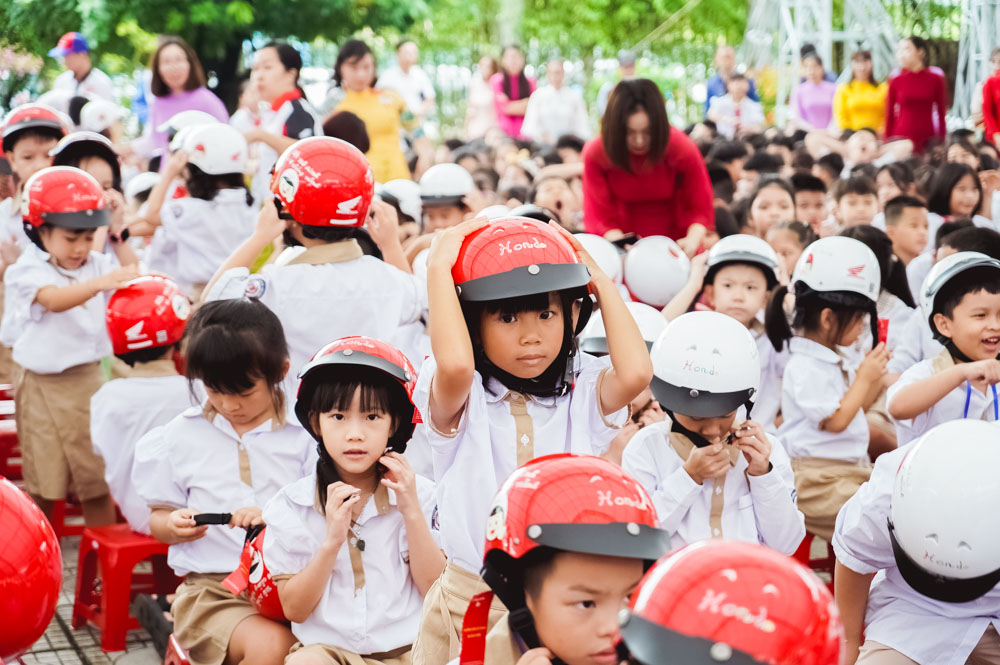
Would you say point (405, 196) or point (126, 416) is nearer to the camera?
point (126, 416)

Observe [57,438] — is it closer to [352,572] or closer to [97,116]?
[352,572]

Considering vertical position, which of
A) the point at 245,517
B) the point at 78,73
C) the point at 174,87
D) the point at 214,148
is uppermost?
the point at 78,73

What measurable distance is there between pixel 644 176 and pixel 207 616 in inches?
149

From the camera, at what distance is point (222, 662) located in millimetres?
3676

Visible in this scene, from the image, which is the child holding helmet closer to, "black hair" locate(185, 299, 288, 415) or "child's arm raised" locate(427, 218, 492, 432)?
"black hair" locate(185, 299, 288, 415)

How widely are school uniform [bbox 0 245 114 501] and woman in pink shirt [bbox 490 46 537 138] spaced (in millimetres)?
11488

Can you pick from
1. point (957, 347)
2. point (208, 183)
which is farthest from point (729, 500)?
point (208, 183)

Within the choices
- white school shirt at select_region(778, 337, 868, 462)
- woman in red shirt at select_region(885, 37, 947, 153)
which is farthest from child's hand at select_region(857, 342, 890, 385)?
woman in red shirt at select_region(885, 37, 947, 153)

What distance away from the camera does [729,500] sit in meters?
3.69

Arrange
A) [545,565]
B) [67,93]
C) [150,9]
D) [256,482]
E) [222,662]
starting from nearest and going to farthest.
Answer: [545,565] < [222,662] < [256,482] < [67,93] < [150,9]

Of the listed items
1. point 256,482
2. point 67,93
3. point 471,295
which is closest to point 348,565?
point 256,482

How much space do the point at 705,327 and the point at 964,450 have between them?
3.44 ft

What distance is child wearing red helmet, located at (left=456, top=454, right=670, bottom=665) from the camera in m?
2.17

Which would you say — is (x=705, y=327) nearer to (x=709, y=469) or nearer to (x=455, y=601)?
(x=709, y=469)
